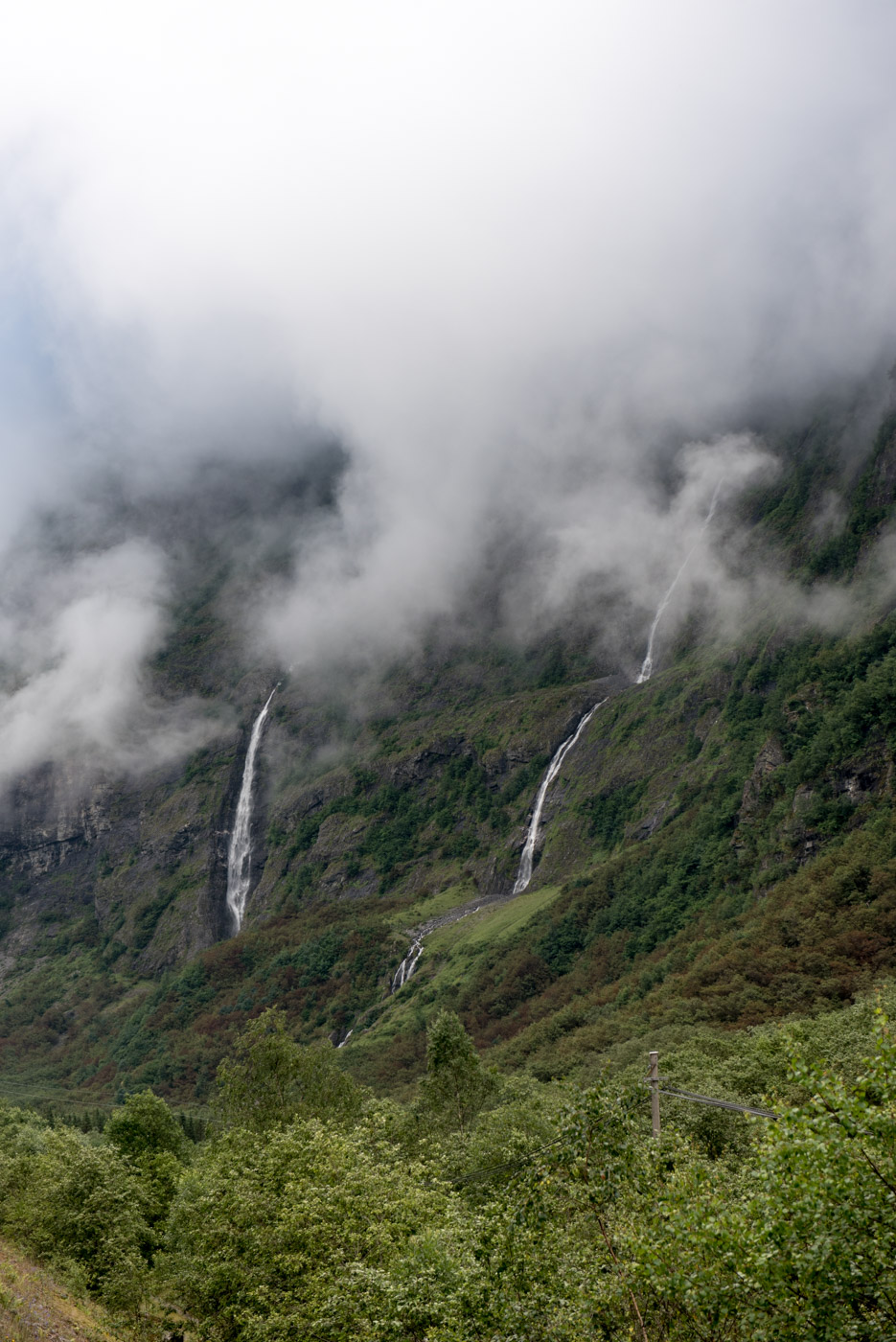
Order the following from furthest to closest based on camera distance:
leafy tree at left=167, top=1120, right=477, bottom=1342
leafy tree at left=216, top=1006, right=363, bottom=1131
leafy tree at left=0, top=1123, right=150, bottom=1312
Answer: leafy tree at left=216, top=1006, right=363, bottom=1131 < leafy tree at left=0, top=1123, right=150, bottom=1312 < leafy tree at left=167, top=1120, right=477, bottom=1342

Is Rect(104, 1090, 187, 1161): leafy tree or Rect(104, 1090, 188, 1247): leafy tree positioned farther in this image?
Rect(104, 1090, 187, 1161): leafy tree

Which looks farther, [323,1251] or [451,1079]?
[451,1079]

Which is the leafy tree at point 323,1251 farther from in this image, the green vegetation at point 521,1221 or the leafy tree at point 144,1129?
the leafy tree at point 144,1129

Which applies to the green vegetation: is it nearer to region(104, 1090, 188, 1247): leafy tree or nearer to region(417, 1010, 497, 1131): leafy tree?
region(104, 1090, 188, 1247): leafy tree

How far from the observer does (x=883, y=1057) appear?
15.9 metres

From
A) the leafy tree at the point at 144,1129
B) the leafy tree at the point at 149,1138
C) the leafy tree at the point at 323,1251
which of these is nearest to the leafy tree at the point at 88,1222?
the leafy tree at the point at 323,1251

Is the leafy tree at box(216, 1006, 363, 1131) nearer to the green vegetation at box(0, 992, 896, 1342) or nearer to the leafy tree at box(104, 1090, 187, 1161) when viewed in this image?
the green vegetation at box(0, 992, 896, 1342)

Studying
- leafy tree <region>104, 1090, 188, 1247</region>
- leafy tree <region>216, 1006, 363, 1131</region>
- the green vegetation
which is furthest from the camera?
leafy tree <region>104, 1090, 188, 1247</region>

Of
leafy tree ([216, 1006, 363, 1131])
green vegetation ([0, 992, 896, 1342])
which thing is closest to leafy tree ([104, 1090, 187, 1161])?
green vegetation ([0, 992, 896, 1342])

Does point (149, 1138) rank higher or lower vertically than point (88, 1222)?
higher

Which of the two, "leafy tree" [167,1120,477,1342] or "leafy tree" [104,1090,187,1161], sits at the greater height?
"leafy tree" [104,1090,187,1161]

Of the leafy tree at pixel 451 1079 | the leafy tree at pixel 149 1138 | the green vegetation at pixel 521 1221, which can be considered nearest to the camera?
the green vegetation at pixel 521 1221

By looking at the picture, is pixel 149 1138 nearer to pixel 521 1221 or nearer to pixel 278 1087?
pixel 278 1087

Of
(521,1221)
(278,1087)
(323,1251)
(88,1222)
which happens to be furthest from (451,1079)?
(521,1221)
